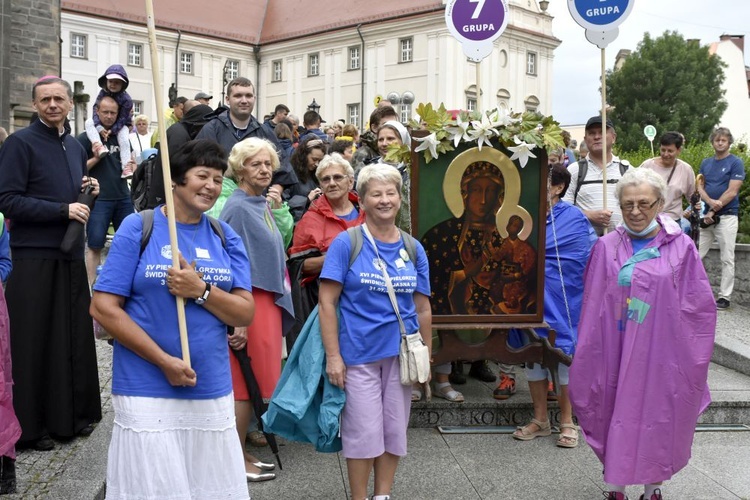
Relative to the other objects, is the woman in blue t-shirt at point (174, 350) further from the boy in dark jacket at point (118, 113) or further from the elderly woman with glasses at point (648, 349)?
the boy in dark jacket at point (118, 113)

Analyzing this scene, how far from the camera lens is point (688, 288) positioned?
4.49 meters

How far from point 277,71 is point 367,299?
59.1 meters

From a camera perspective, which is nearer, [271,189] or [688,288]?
[688,288]

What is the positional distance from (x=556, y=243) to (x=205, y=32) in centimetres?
5635

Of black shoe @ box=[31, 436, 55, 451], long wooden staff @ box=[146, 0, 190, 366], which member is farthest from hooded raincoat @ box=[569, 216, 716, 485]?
black shoe @ box=[31, 436, 55, 451]

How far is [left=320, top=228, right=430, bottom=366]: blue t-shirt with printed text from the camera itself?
4.29 metres

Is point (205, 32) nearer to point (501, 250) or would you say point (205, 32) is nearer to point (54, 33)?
point (54, 33)

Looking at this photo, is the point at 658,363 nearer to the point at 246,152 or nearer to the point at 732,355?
the point at 246,152

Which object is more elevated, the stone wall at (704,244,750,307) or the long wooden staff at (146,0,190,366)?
the long wooden staff at (146,0,190,366)

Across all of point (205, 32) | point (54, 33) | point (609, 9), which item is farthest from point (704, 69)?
point (609, 9)

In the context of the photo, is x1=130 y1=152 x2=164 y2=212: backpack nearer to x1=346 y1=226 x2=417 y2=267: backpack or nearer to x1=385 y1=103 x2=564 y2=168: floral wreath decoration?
x1=385 y1=103 x2=564 y2=168: floral wreath decoration

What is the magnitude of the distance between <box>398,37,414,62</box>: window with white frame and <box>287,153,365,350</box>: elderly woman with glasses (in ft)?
159

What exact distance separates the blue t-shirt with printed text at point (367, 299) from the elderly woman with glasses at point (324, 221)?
132 centimetres

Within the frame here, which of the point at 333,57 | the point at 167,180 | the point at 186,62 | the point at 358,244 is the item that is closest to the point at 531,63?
the point at 333,57
